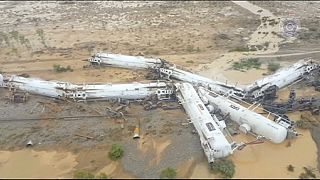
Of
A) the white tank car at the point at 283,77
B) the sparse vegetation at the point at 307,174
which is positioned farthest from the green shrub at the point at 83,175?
the white tank car at the point at 283,77

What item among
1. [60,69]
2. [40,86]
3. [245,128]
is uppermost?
[40,86]

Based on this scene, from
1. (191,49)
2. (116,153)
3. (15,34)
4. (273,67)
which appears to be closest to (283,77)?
(273,67)

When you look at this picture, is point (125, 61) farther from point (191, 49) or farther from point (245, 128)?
point (245, 128)

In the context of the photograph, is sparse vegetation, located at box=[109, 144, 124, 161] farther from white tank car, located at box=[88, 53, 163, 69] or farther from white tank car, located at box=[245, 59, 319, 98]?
white tank car, located at box=[88, 53, 163, 69]

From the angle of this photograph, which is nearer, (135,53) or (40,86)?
Result: (40,86)

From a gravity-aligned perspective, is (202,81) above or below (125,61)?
below

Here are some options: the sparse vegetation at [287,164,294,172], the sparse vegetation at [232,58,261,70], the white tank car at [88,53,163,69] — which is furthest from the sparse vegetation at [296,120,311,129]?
the white tank car at [88,53,163,69]

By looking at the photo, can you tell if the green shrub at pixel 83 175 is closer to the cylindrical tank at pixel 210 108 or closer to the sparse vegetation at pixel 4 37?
the cylindrical tank at pixel 210 108

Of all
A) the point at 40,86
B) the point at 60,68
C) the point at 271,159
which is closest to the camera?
the point at 271,159
